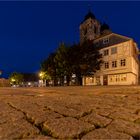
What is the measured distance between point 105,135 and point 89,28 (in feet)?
205

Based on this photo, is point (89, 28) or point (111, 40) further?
point (89, 28)

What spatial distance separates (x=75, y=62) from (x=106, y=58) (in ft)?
20.3

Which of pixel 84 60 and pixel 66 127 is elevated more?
pixel 84 60

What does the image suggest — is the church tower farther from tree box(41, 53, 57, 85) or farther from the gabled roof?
the gabled roof

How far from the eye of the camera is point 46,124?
150 inches

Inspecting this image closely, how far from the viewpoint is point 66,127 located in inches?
142

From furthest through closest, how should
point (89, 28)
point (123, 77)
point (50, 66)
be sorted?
point (89, 28), point (50, 66), point (123, 77)

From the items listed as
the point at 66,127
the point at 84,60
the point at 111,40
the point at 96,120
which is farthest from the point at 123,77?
the point at 66,127

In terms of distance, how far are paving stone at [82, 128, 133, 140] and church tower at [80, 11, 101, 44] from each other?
60.7 metres

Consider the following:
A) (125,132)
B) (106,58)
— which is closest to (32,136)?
(125,132)

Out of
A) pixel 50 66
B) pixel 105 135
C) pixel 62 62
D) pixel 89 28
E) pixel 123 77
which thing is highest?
pixel 89 28

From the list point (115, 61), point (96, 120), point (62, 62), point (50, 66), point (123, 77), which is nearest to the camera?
point (96, 120)

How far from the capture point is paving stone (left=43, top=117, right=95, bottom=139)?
10.8 feet

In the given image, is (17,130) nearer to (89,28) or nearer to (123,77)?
(123,77)
